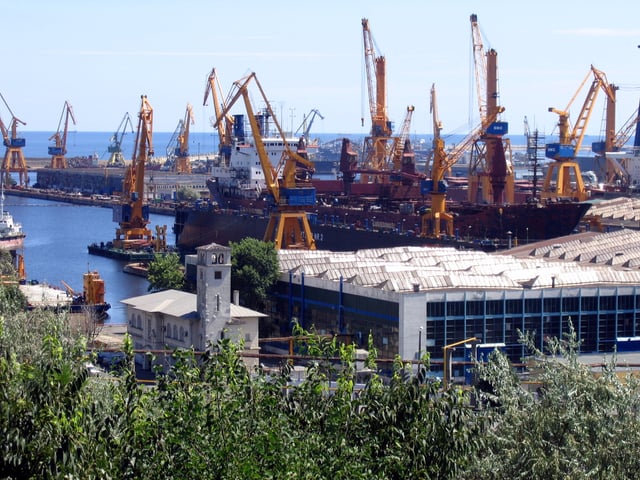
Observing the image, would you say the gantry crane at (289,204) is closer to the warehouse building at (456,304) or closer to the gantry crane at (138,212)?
the gantry crane at (138,212)

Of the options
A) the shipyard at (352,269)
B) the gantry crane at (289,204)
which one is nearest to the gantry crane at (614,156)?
the shipyard at (352,269)

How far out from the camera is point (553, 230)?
42125mm

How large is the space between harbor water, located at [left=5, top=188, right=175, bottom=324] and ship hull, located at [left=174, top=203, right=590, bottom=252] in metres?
4.41

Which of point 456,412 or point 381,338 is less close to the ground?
point 456,412

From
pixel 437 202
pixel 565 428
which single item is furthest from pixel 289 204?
pixel 565 428

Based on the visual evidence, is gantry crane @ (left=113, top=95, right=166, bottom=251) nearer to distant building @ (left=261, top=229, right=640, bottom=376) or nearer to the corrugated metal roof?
the corrugated metal roof

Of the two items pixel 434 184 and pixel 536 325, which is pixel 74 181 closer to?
pixel 434 184

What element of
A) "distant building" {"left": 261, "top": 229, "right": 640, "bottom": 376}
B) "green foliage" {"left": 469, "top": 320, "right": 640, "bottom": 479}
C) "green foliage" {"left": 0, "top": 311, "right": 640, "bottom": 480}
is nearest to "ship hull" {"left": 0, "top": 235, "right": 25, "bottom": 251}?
"distant building" {"left": 261, "top": 229, "right": 640, "bottom": 376}

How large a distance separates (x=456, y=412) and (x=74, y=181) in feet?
280

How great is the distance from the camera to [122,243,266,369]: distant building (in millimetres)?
20328

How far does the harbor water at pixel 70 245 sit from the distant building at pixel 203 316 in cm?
1020

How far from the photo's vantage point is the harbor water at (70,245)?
129 ft

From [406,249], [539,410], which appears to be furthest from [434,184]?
[539,410]

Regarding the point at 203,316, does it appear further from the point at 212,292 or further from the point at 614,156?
the point at 614,156
